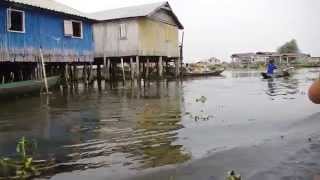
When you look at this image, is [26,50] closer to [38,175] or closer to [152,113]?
[152,113]

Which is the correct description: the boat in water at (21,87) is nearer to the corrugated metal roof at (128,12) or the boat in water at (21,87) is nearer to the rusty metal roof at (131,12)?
the rusty metal roof at (131,12)

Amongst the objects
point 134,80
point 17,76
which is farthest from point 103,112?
point 134,80

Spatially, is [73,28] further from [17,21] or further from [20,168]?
[20,168]

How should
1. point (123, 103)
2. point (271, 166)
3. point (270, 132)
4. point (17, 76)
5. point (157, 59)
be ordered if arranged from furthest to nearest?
1. point (157, 59)
2. point (17, 76)
3. point (123, 103)
4. point (270, 132)
5. point (271, 166)

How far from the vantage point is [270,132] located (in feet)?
29.1

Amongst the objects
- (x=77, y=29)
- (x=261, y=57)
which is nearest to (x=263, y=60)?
(x=261, y=57)

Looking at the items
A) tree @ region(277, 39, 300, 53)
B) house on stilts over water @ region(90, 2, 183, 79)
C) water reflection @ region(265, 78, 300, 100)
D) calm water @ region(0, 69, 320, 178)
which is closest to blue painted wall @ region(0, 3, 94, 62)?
calm water @ region(0, 69, 320, 178)

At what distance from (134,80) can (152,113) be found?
1829cm

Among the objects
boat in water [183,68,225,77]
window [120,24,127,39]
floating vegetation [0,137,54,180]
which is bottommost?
floating vegetation [0,137,54,180]

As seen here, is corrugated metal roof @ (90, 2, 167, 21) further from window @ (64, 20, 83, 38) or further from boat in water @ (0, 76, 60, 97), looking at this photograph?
boat in water @ (0, 76, 60, 97)

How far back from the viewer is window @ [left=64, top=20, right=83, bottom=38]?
23.5 m

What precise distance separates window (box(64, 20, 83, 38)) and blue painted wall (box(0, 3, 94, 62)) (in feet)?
0.62

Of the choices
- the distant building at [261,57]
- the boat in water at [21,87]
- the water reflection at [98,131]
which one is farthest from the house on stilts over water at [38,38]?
the distant building at [261,57]

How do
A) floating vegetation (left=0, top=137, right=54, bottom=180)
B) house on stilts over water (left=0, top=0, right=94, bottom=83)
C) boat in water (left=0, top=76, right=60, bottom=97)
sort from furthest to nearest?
house on stilts over water (left=0, top=0, right=94, bottom=83) → boat in water (left=0, top=76, right=60, bottom=97) → floating vegetation (left=0, top=137, right=54, bottom=180)
